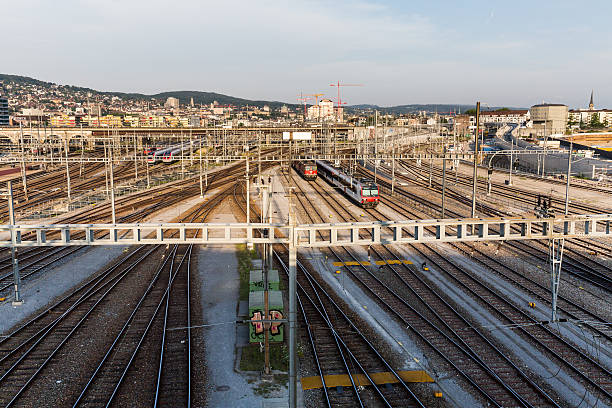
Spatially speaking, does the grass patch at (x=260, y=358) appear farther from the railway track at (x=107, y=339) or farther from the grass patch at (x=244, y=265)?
the grass patch at (x=244, y=265)

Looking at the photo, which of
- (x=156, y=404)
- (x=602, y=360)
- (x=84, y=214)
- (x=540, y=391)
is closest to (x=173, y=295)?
(x=156, y=404)

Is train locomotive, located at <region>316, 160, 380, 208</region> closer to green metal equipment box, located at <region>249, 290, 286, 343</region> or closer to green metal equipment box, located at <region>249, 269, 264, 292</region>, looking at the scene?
green metal equipment box, located at <region>249, 269, 264, 292</region>

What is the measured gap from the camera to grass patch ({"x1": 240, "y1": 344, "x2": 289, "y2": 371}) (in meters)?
16.0

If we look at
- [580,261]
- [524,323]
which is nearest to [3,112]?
[580,261]

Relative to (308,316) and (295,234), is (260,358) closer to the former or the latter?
(308,316)

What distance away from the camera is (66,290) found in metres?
23.1

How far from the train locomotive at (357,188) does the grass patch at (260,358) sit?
26446mm

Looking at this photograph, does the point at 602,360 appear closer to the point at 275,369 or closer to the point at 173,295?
the point at 275,369

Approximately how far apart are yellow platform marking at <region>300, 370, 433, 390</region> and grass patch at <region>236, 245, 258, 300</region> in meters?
7.52

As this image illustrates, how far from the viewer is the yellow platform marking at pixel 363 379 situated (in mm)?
14930

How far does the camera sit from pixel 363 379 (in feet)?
49.9

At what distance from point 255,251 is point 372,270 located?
7.37m

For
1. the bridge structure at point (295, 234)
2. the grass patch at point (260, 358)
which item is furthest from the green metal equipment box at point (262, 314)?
the bridge structure at point (295, 234)

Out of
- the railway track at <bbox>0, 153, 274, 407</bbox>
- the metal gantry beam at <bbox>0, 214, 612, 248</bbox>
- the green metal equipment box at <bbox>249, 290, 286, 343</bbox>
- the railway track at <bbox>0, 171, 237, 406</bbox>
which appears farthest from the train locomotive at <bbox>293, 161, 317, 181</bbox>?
the metal gantry beam at <bbox>0, 214, 612, 248</bbox>
